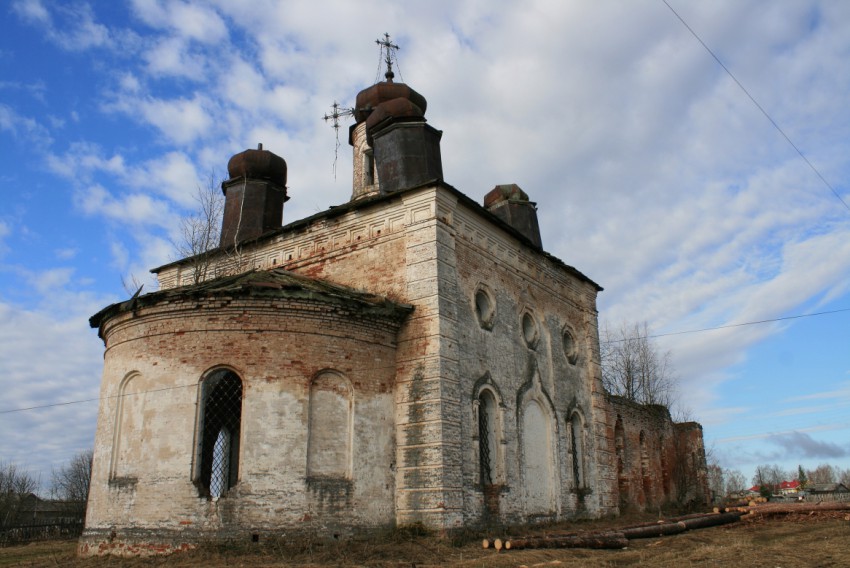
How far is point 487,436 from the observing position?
1361 centimetres

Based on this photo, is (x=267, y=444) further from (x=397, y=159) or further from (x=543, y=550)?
(x=397, y=159)

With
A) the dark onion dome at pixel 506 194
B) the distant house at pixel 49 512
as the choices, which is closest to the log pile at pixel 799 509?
the dark onion dome at pixel 506 194

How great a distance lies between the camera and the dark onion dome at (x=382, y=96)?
18938 mm

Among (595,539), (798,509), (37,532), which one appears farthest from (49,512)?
(798,509)

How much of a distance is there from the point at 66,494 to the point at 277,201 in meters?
44.1

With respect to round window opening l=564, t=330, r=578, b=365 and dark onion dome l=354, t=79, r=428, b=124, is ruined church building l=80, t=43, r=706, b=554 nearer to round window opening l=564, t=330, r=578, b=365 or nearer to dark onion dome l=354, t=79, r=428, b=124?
round window opening l=564, t=330, r=578, b=365

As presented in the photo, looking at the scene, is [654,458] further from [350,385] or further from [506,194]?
[350,385]

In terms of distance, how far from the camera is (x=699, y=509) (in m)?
22.9

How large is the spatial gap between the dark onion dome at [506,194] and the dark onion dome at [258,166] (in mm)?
5891

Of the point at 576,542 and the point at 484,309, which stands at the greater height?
the point at 484,309

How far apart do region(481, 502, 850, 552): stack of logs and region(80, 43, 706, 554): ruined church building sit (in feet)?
3.58

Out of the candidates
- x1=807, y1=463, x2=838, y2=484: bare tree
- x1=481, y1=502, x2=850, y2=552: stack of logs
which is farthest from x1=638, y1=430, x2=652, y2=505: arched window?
x1=807, y1=463, x2=838, y2=484: bare tree

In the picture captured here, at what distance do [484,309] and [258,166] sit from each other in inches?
326

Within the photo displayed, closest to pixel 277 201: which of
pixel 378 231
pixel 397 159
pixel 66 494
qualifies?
pixel 397 159
